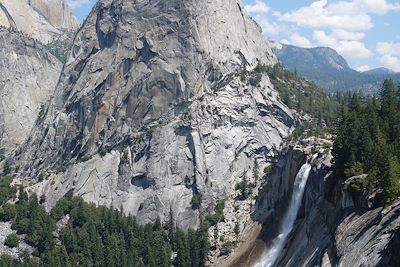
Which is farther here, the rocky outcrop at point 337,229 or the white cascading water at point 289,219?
the white cascading water at point 289,219

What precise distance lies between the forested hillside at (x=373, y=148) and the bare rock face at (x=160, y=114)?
51120 millimetres

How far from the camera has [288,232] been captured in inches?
3922

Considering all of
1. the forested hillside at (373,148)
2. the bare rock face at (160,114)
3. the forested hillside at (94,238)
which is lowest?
the forested hillside at (94,238)

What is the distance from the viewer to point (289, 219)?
102188mm

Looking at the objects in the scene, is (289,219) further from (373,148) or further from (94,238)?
(94,238)

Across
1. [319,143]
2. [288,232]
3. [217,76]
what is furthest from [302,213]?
[217,76]

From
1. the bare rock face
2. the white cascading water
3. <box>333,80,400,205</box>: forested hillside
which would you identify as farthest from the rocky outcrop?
the bare rock face

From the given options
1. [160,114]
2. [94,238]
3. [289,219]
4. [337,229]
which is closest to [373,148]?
[337,229]

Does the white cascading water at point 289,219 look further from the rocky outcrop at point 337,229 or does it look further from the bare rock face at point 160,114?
the bare rock face at point 160,114

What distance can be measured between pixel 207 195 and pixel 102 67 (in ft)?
211

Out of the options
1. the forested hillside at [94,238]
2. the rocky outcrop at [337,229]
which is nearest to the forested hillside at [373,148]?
the rocky outcrop at [337,229]

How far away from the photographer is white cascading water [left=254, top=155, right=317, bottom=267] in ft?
326

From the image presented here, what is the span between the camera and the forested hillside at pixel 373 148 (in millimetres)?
59969

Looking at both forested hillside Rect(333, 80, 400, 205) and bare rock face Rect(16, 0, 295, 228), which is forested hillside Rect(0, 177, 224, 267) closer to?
bare rock face Rect(16, 0, 295, 228)
